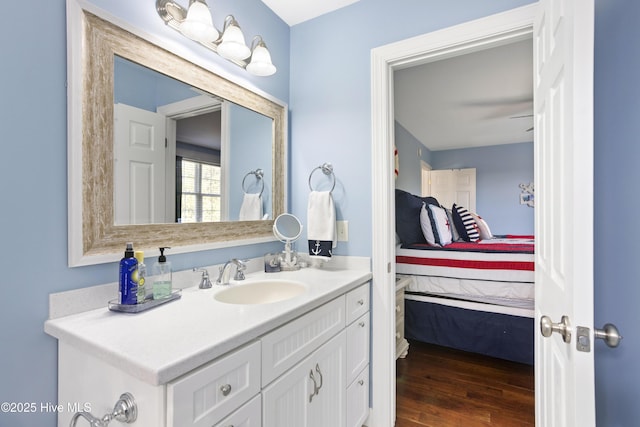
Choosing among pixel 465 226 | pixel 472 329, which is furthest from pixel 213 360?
pixel 465 226

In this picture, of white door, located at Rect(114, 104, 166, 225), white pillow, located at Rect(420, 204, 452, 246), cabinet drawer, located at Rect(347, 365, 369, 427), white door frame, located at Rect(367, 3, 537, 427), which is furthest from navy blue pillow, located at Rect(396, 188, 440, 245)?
white door, located at Rect(114, 104, 166, 225)

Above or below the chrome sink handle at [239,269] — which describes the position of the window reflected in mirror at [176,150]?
above

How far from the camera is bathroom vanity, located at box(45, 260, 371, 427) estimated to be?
0.70 metres

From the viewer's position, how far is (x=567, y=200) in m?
0.73

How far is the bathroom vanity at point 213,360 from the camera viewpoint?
2.30 ft

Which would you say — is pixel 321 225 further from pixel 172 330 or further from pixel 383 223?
pixel 172 330

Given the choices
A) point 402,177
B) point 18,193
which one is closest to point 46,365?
point 18,193

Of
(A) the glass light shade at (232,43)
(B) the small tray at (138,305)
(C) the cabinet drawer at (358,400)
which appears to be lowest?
(C) the cabinet drawer at (358,400)

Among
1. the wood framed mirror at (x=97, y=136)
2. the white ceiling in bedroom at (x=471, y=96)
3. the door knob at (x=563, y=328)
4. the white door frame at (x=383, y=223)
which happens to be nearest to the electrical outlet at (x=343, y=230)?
the white door frame at (x=383, y=223)

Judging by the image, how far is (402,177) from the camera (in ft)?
14.0

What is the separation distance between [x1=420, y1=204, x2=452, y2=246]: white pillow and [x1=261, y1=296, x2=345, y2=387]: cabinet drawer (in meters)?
1.73

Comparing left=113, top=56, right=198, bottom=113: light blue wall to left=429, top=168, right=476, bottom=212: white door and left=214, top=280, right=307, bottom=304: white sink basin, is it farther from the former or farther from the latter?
left=429, top=168, right=476, bottom=212: white door

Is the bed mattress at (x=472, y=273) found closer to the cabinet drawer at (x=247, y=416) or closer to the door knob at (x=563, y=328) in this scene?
the door knob at (x=563, y=328)

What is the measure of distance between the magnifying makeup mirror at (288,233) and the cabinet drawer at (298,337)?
0.46m
